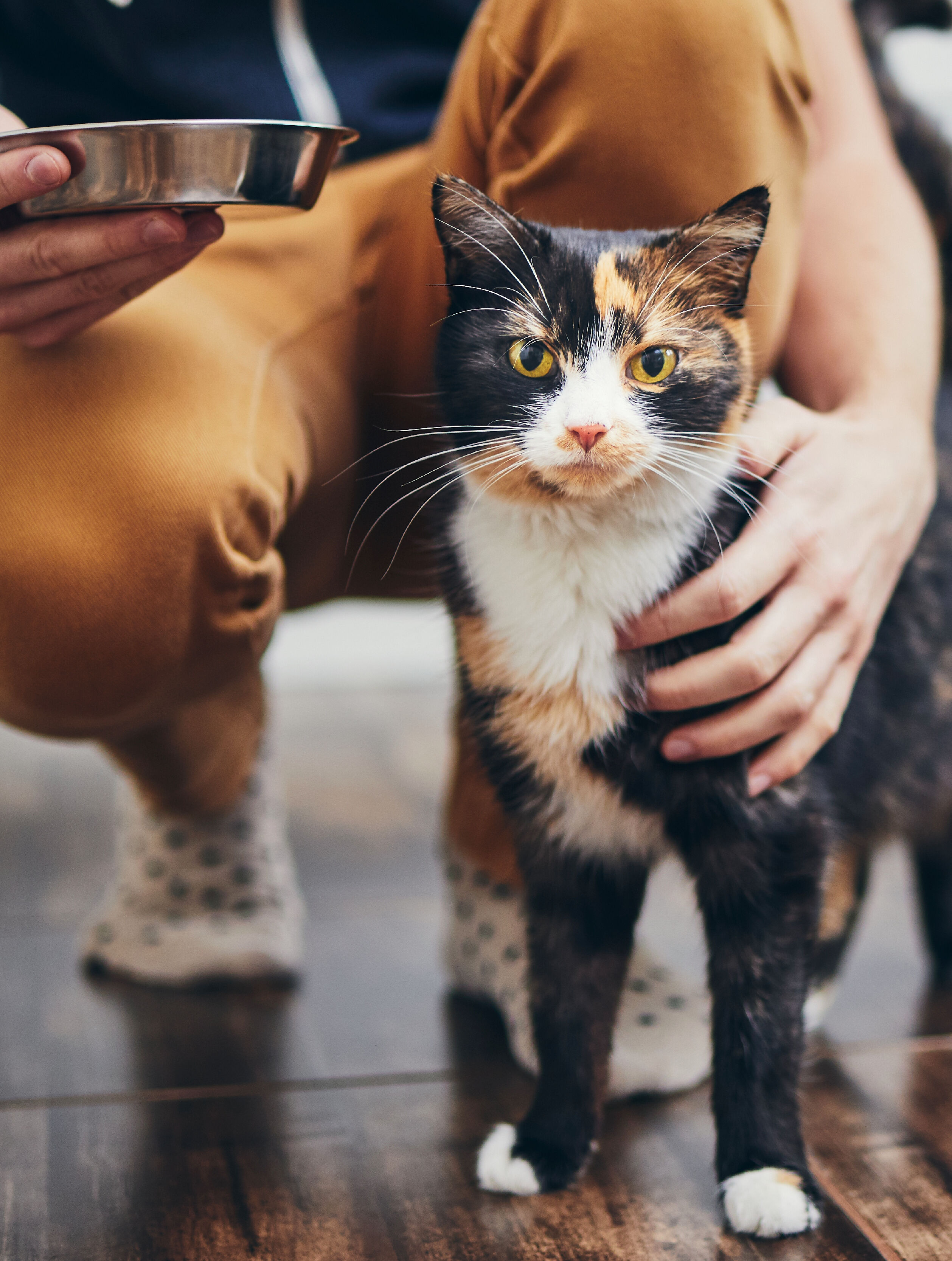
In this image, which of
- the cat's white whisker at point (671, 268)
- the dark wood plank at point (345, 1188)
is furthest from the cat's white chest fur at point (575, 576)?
the dark wood plank at point (345, 1188)

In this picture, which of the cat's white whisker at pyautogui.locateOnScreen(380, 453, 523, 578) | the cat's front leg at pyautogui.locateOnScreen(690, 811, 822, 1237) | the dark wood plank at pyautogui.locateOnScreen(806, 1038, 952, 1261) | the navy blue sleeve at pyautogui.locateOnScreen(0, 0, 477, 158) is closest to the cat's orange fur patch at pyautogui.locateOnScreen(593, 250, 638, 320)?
the cat's white whisker at pyautogui.locateOnScreen(380, 453, 523, 578)

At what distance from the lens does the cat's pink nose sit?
673 millimetres

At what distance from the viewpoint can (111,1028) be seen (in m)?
1.03

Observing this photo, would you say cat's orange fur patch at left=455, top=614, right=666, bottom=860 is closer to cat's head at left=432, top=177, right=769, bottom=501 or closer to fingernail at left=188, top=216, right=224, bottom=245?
cat's head at left=432, top=177, right=769, bottom=501

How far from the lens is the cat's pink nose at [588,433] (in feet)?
2.21

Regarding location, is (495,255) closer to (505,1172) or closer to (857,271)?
(857,271)

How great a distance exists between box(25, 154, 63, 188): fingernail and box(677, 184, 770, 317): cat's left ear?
1.15 feet

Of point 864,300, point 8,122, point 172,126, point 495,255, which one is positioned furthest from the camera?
point 864,300

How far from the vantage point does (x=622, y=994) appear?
0.88 metres

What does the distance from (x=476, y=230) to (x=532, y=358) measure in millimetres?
82

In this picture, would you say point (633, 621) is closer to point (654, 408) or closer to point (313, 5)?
point (654, 408)

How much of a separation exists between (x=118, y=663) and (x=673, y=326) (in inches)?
17.7

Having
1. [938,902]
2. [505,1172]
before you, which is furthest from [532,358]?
[938,902]

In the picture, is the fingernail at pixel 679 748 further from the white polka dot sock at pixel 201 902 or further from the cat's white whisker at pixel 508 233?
the white polka dot sock at pixel 201 902
